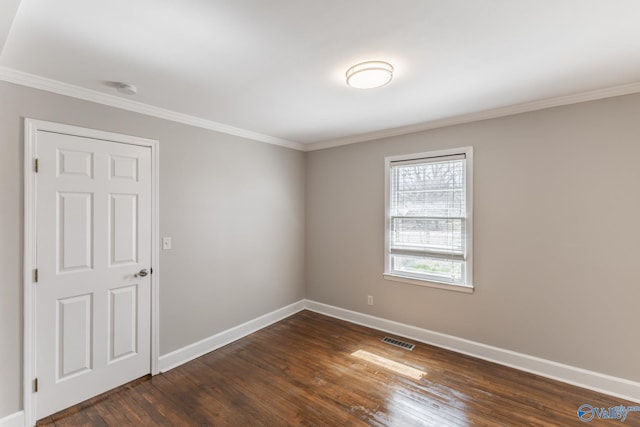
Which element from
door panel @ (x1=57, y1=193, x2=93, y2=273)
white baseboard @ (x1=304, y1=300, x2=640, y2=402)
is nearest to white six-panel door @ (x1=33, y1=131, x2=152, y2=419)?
door panel @ (x1=57, y1=193, x2=93, y2=273)

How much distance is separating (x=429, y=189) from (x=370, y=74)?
71.6 inches

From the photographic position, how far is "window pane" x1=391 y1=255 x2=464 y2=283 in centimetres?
323

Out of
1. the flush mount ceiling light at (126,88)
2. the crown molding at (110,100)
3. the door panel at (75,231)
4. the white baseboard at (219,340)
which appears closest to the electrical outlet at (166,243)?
the door panel at (75,231)

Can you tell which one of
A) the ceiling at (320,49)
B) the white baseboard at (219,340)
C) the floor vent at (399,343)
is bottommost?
the floor vent at (399,343)

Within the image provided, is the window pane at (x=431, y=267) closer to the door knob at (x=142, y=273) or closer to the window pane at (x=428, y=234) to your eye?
the window pane at (x=428, y=234)

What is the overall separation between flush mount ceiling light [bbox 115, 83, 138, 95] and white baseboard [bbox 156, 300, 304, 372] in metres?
2.49

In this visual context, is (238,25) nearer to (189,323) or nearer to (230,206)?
(230,206)

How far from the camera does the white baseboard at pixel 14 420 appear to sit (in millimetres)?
1983

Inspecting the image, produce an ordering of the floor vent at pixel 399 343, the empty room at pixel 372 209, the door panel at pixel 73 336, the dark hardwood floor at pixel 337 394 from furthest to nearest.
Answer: the floor vent at pixel 399 343, the door panel at pixel 73 336, the dark hardwood floor at pixel 337 394, the empty room at pixel 372 209

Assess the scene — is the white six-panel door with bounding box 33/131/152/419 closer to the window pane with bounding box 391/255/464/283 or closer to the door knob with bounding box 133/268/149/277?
the door knob with bounding box 133/268/149/277

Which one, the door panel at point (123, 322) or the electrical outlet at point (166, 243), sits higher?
the electrical outlet at point (166, 243)

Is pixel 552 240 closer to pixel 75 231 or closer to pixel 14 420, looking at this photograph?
pixel 75 231

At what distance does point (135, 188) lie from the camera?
2660mm

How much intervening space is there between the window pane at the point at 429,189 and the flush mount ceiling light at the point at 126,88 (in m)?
2.84
